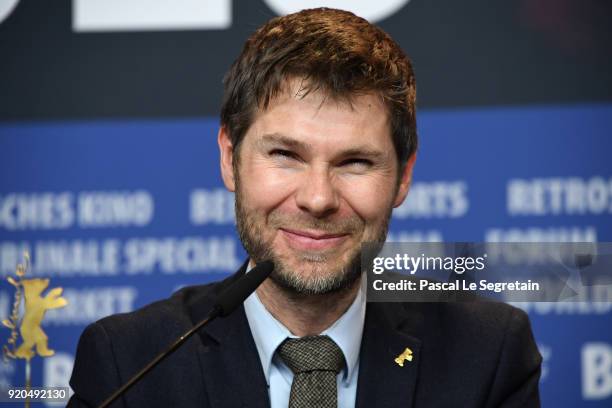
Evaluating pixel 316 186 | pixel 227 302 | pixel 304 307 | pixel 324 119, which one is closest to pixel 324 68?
pixel 324 119

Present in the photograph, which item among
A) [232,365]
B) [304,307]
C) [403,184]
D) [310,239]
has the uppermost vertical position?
[403,184]

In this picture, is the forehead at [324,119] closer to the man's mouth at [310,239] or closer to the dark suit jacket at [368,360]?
the man's mouth at [310,239]

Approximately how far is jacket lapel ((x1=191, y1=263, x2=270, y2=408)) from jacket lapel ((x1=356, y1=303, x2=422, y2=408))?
0.64 ft

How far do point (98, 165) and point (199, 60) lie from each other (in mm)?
429

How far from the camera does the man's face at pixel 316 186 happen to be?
1625 mm

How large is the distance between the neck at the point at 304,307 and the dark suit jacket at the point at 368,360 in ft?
0.25

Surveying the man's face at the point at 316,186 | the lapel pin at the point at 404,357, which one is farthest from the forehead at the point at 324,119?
the lapel pin at the point at 404,357

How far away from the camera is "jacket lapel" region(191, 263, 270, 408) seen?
5.48 feet

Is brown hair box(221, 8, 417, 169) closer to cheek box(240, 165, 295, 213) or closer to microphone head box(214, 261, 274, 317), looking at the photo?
cheek box(240, 165, 295, 213)

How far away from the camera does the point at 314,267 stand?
1.65 m

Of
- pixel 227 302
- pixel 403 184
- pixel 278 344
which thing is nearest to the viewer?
pixel 227 302

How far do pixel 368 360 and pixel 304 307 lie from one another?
0.16 m

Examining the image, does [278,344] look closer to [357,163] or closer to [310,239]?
[310,239]

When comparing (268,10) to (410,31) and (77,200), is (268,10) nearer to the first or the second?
(410,31)
